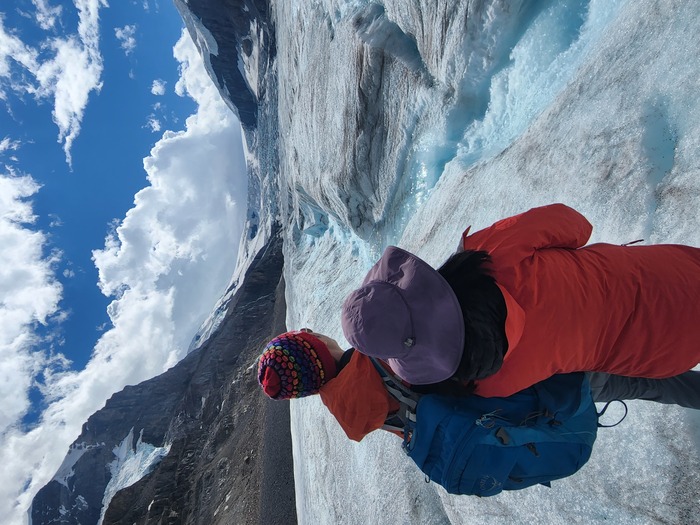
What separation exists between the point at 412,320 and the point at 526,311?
34 cm

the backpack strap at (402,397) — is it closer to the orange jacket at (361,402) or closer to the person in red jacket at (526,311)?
the orange jacket at (361,402)

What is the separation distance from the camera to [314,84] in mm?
8508

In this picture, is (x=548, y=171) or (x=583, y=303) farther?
(x=548, y=171)

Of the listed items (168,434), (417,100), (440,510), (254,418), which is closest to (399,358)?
(440,510)

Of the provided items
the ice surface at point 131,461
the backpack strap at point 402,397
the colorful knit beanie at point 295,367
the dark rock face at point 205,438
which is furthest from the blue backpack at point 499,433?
the ice surface at point 131,461

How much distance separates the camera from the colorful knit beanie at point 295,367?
1.77m

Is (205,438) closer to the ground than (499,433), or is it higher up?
closer to the ground

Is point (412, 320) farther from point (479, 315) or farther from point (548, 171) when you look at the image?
point (548, 171)

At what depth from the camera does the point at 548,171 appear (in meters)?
3.19

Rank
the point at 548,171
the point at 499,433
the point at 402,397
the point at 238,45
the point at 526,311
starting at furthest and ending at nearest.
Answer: the point at 238,45, the point at 548,171, the point at 402,397, the point at 499,433, the point at 526,311

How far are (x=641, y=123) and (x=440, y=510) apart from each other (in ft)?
10.7

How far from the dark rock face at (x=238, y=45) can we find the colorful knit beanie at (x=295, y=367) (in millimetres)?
20626

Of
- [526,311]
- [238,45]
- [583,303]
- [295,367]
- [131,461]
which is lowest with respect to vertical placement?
[583,303]

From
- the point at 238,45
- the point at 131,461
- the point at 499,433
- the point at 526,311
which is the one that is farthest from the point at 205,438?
the point at 238,45
